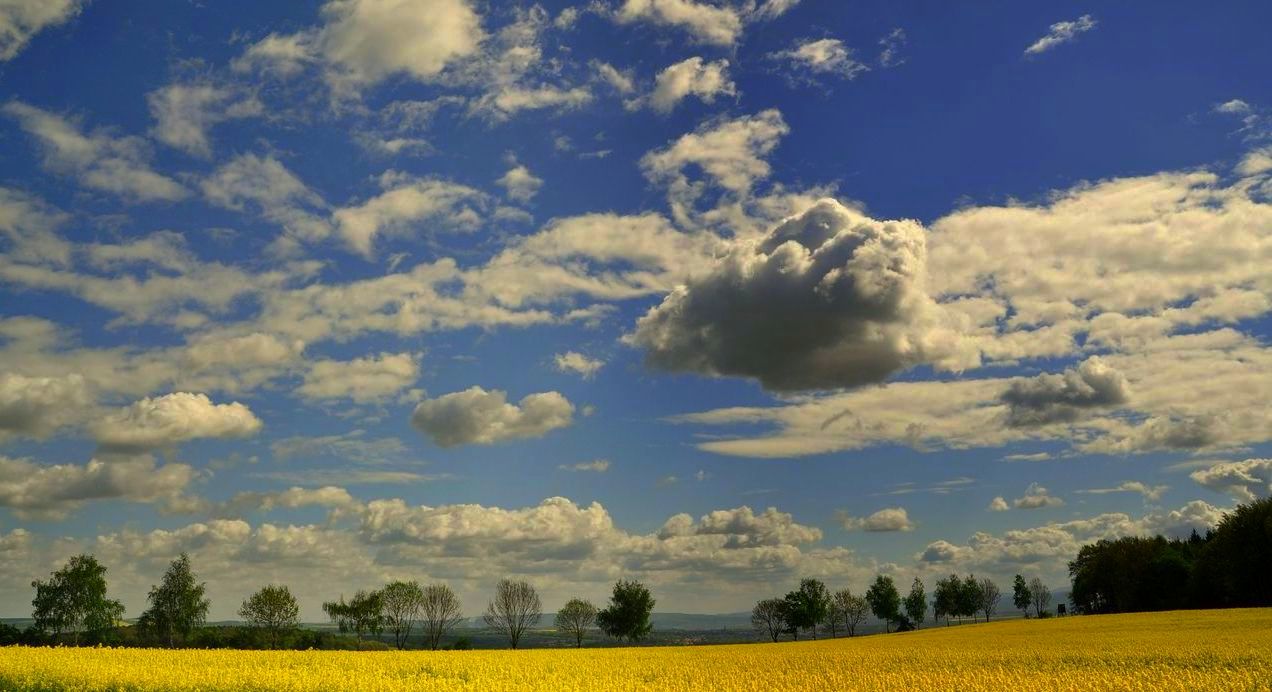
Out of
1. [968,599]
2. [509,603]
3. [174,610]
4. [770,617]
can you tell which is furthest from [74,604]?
[968,599]

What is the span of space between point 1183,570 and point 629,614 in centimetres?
8682

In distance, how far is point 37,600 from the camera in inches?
5394

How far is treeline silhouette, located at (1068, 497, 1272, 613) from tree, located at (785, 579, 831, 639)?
161 ft

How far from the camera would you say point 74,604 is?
137 meters

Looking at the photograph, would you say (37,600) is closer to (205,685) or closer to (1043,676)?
(205,685)

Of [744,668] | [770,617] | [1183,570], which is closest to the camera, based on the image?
[744,668]

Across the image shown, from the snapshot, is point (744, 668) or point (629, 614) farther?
point (629, 614)

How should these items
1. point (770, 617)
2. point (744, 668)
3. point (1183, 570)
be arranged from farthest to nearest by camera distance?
1. point (770, 617)
2. point (1183, 570)
3. point (744, 668)

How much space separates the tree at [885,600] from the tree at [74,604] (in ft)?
466

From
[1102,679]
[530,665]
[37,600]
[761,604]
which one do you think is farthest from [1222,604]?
[37,600]

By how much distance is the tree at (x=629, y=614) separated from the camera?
14638 cm

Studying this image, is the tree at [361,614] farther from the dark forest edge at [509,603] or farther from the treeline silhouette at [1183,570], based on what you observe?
the treeline silhouette at [1183,570]

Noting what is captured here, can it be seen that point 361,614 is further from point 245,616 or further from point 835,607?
point 835,607

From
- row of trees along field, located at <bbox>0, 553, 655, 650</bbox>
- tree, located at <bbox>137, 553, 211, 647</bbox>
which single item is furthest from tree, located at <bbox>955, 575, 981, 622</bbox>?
tree, located at <bbox>137, 553, 211, 647</bbox>
